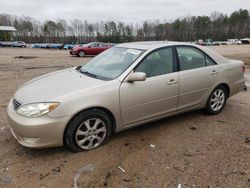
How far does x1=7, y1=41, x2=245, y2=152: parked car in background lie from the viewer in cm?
310

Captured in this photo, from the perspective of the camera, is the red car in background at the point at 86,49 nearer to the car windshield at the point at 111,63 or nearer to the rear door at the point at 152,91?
the car windshield at the point at 111,63

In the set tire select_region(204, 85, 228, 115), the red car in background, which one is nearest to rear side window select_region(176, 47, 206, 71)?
tire select_region(204, 85, 228, 115)

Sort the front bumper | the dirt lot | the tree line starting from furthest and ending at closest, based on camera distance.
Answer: the tree line, the front bumper, the dirt lot

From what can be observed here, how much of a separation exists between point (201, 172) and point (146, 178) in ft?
2.31

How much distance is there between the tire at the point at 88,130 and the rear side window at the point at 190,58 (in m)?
1.71

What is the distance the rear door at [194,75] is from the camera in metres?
4.18

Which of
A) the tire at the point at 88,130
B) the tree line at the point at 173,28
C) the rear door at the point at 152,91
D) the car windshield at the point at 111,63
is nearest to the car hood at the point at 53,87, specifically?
the car windshield at the point at 111,63

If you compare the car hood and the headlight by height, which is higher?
the car hood

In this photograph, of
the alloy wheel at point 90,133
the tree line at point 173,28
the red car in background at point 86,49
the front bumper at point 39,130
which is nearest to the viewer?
the front bumper at point 39,130

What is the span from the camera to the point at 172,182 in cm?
279

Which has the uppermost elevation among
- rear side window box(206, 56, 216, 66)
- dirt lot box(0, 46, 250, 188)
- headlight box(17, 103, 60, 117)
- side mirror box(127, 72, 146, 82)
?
rear side window box(206, 56, 216, 66)

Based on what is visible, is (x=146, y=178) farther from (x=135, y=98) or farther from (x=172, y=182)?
(x=135, y=98)

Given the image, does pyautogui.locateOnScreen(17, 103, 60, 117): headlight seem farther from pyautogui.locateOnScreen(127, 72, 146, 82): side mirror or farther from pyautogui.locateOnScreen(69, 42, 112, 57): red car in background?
pyautogui.locateOnScreen(69, 42, 112, 57): red car in background

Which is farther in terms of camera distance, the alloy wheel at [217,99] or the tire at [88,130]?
the alloy wheel at [217,99]
